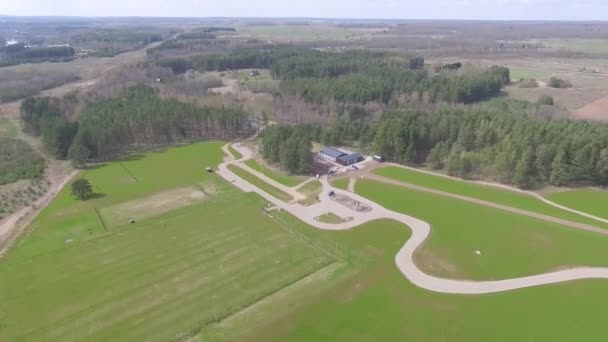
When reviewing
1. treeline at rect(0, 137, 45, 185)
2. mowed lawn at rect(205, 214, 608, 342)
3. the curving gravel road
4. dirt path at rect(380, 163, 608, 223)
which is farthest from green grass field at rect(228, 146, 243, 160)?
mowed lawn at rect(205, 214, 608, 342)

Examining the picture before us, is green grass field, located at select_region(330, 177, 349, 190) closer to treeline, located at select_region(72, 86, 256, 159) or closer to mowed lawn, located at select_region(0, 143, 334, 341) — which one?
mowed lawn, located at select_region(0, 143, 334, 341)

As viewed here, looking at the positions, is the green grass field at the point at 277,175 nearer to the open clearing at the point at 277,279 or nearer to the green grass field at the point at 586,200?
the open clearing at the point at 277,279

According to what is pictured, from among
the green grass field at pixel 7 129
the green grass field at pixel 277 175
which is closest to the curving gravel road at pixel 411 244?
the green grass field at pixel 277 175

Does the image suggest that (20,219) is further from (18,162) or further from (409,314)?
(409,314)

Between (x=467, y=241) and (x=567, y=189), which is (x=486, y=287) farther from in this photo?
(x=567, y=189)

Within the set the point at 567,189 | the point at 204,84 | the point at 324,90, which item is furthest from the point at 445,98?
the point at 204,84

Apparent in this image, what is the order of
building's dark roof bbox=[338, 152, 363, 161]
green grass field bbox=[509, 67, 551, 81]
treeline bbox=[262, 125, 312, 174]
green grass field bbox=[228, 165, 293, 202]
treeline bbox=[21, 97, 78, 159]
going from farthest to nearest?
1. green grass field bbox=[509, 67, 551, 81]
2. treeline bbox=[21, 97, 78, 159]
3. building's dark roof bbox=[338, 152, 363, 161]
4. treeline bbox=[262, 125, 312, 174]
5. green grass field bbox=[228, 165, 293, 202]

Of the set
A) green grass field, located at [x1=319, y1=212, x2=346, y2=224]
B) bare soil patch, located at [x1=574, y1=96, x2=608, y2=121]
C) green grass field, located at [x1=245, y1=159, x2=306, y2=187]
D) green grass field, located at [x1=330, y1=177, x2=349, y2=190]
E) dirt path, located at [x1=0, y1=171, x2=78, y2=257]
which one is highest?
bare soil patch, located at [x1=574, y1=96, x2=608, y2=121]
